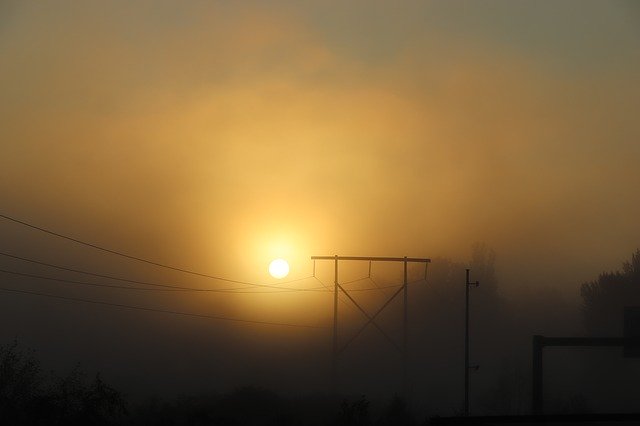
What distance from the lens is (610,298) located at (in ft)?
277

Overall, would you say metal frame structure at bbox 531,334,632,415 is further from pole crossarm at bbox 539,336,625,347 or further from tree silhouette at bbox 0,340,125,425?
tree silhouette at bbox 0,340,125,425

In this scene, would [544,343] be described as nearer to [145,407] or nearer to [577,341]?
[577,341]

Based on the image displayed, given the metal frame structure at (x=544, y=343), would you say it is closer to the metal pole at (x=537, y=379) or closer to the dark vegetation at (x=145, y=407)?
the metal pole at (x=537, y=379)

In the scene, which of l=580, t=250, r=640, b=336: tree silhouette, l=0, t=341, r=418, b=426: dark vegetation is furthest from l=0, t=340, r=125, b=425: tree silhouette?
l=580, t=250, r=640, b=336: tree silhouette

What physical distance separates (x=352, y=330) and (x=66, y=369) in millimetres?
34500

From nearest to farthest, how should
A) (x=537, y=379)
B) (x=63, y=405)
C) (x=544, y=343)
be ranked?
(x=63, y=405) < (x=537, y=379) < (x=544, y=343)

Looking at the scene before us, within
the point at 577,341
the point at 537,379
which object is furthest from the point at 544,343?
the point at 577,341

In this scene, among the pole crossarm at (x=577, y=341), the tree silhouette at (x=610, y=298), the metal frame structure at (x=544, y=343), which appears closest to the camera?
the metal frame structure at (x=544, y=343)

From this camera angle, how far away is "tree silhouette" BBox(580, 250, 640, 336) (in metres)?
82.2

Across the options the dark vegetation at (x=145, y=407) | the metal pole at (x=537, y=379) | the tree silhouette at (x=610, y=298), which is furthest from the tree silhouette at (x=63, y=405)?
the tree silhouette at (x=610, y=298)

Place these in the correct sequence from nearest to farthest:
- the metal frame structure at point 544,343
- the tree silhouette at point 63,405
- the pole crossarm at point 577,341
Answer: the tree silhouette at point 63,405 < the metal frame structure at point 544,343 < the pole crossarm at point 577,341

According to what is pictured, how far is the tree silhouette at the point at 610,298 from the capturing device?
82.2m

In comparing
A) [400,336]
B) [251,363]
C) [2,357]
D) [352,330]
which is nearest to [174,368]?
[251,363]

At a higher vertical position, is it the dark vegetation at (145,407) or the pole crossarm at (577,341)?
the pole crossarm at (577,341)
